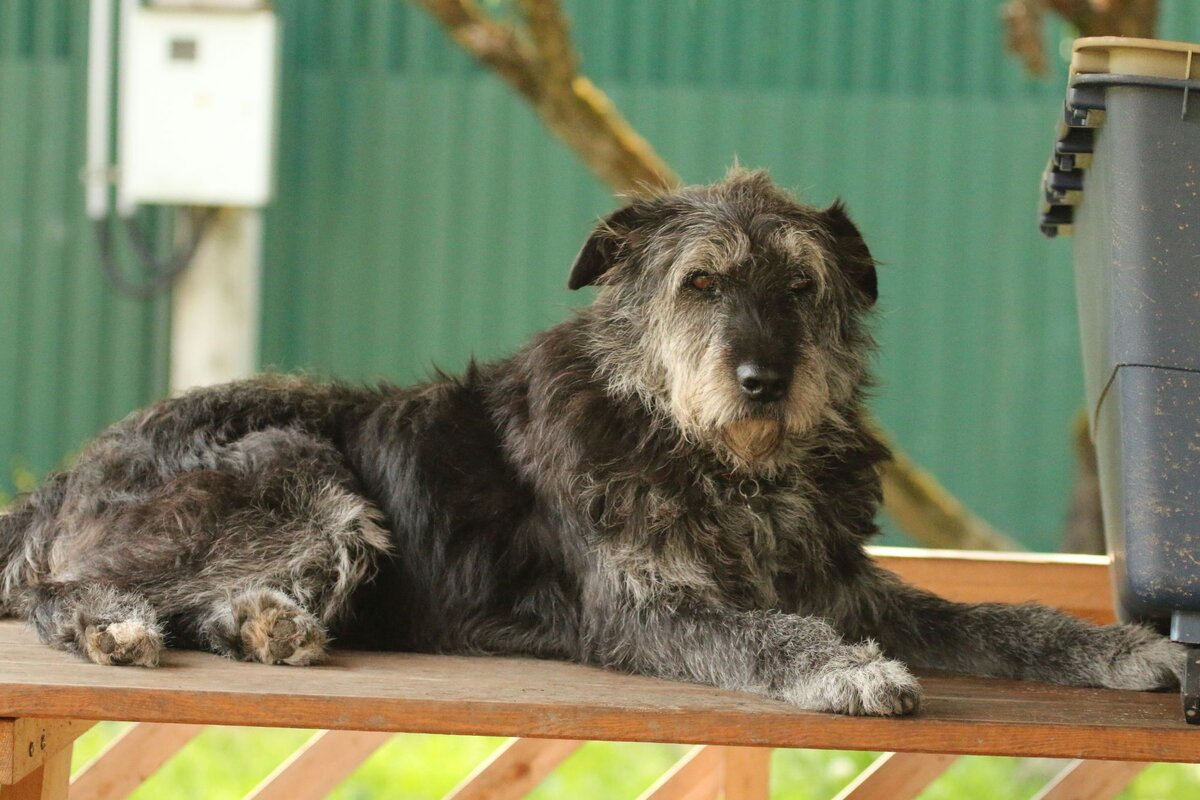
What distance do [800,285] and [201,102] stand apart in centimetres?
375

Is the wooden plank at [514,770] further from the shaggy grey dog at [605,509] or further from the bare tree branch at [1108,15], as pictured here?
the bare tree branch at [1108,15]

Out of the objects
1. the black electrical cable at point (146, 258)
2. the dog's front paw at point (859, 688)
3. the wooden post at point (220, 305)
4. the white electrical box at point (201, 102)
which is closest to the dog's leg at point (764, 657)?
the dog's front paw at point (859, 688)

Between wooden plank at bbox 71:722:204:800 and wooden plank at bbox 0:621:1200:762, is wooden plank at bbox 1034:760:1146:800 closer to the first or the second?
wooden plank at bbox 0:621:1200:762

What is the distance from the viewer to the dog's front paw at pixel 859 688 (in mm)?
2227

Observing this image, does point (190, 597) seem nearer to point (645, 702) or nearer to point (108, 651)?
point (108, 651)

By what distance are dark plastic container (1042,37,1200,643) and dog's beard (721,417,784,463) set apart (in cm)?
Answer: 66

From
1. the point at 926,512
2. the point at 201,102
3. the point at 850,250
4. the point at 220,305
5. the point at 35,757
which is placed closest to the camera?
the point at 35,757

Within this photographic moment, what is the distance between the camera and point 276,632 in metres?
A: 2.56

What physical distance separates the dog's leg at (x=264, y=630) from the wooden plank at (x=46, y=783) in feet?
1.07

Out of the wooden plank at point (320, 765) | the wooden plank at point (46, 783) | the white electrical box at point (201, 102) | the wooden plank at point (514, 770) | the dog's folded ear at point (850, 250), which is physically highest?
the white electrical box at point (201, 102)

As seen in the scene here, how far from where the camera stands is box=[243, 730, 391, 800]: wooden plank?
3.23 metres

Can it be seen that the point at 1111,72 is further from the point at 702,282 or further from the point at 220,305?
the point at 220,305

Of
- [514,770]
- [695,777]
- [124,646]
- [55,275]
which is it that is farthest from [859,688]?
[55,275]

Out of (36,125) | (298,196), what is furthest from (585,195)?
(36,125)
